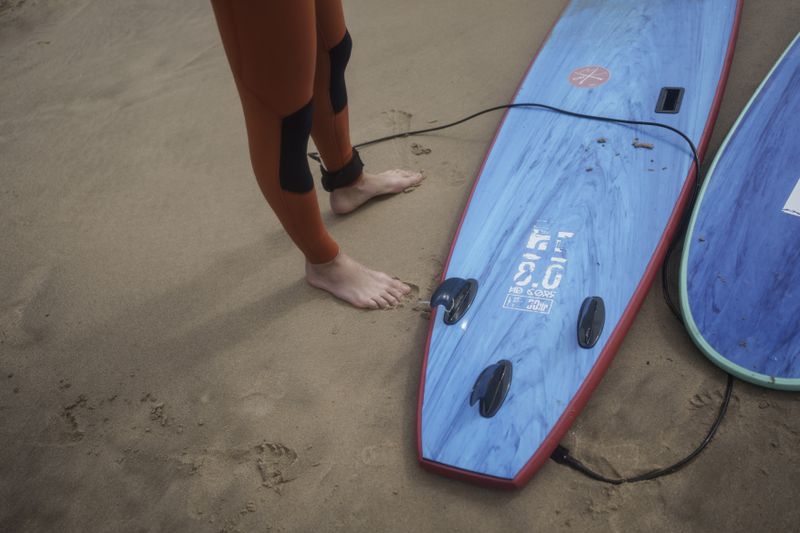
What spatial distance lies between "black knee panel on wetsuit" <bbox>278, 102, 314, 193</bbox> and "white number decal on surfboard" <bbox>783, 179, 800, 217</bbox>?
1.16 meters

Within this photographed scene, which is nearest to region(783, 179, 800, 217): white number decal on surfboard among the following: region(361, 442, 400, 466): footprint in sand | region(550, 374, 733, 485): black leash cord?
region(550, 374, 733, 485): black leash cord

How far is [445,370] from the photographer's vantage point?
1.45 meters

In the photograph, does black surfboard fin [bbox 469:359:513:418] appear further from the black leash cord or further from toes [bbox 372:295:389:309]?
toes [bbox 372:295:389:309]

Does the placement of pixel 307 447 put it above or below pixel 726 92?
below

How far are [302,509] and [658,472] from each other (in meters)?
0.73

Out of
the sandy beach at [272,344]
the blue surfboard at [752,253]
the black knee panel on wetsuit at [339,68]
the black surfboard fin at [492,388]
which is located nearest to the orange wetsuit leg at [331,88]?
the black knee panel on wetsuit at [339,68]

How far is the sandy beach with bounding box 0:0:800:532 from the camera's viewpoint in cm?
128

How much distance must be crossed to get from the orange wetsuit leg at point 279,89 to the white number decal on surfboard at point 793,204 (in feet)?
3.78

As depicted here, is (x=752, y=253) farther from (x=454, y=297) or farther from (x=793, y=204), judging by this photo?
(x=454, y=297)

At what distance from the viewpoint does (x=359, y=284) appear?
5.61ft

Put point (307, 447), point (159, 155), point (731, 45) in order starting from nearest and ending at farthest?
point (307, 447)
point (731, 45)
point (159, 155)

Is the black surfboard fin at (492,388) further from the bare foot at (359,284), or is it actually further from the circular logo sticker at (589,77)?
the circular logo sticker at (589,77)

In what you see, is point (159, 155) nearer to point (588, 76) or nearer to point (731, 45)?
point (588, 76)

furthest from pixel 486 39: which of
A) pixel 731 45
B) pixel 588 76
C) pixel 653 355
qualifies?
pixel 653 355
